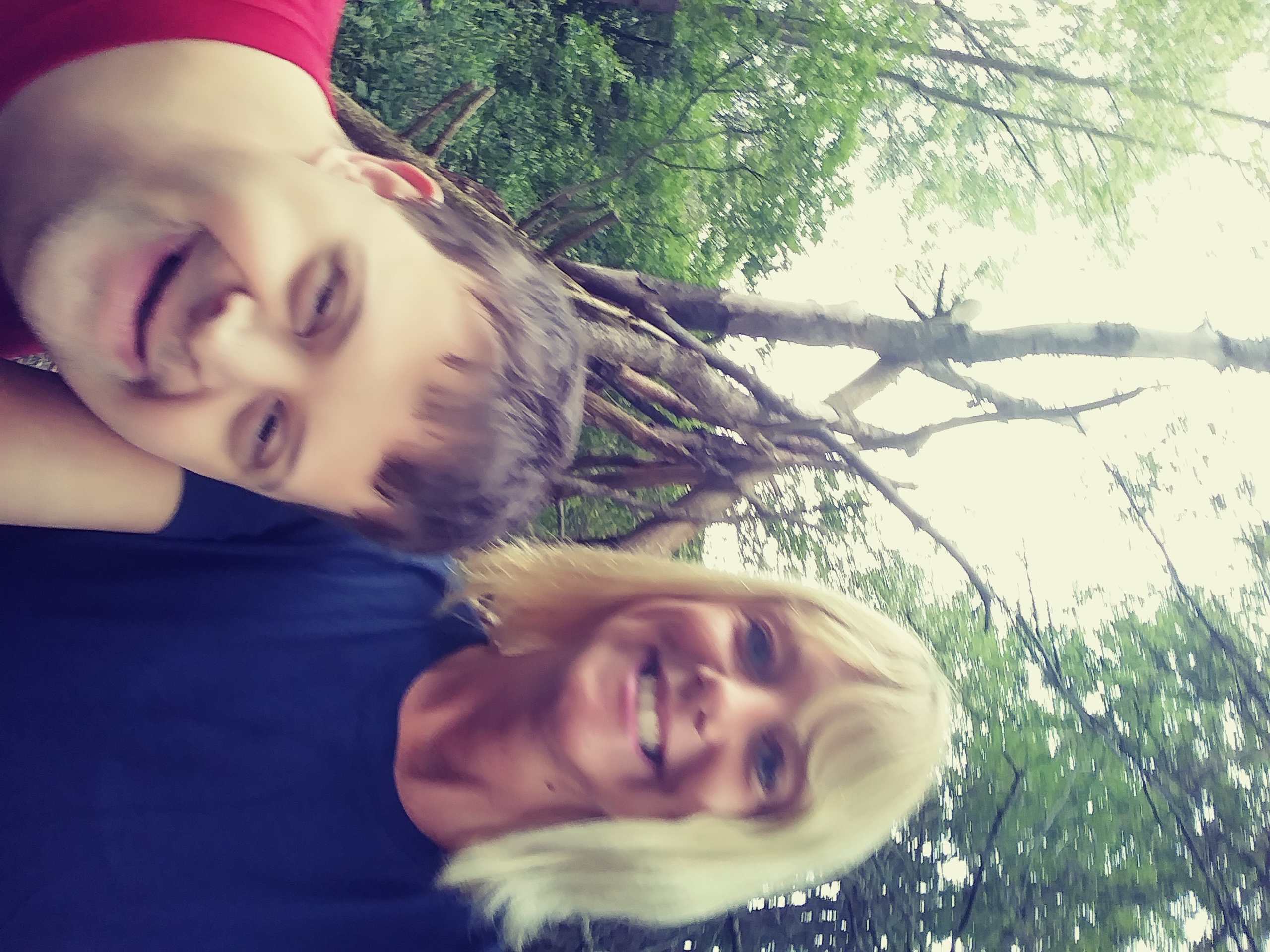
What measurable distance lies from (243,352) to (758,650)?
0.51 meters

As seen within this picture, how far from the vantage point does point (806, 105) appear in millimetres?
1500

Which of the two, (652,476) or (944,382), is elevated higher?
(944,382)

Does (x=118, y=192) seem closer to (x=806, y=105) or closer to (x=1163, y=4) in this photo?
(x=806, y=105)

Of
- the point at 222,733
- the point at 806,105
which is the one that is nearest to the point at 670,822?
the point at 222,733

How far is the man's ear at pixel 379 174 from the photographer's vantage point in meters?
0.55

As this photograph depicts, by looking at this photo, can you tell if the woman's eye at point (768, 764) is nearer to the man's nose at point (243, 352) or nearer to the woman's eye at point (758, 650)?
the woman's eye at point (758, 650)

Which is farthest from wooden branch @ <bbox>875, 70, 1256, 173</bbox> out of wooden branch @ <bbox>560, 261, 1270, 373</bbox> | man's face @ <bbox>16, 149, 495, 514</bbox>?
man's face @ <bbox>16, 149, 495, 514</bbox>


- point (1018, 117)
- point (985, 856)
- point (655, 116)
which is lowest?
point (985, 856)

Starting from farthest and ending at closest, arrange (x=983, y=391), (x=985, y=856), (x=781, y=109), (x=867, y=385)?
(x=781, y=109) → (x=867, y=385) → (x=983, y=391) → (x=985, y=856)

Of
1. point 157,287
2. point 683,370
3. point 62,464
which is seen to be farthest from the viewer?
point 683,370

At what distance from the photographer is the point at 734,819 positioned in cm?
71

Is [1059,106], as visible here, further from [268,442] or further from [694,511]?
[268,442]

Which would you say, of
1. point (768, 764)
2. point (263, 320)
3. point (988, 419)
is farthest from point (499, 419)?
point (988, 419)

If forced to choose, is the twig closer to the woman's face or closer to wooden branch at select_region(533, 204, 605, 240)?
wooden branch at select_region(533, 204, 605, 240)
